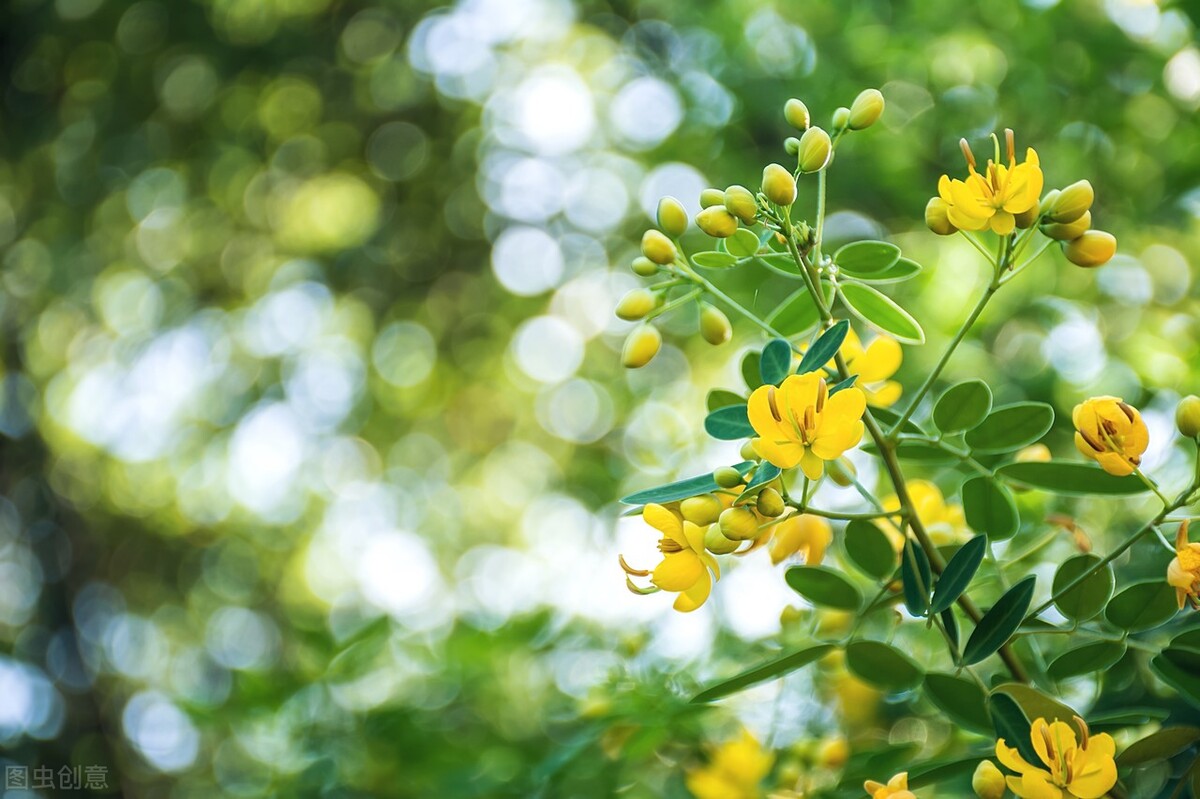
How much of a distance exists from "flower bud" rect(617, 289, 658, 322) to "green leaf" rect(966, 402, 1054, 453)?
0.70 ft

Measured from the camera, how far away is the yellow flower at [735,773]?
2.75ft

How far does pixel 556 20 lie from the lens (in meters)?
2.80

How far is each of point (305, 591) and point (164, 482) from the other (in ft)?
2.03

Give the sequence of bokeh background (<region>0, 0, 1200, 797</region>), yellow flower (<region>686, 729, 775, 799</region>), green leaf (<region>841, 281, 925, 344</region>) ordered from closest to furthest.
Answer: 1. green leaf (<region>841, 281, 925, 344</region>)
2. yellow flower (<region>686, 729, 775, 799</region>)
3. bokeh background (<region>0, 0, 1200, 797</region>)

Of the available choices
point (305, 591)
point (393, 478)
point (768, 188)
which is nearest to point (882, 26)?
point (768, 188)

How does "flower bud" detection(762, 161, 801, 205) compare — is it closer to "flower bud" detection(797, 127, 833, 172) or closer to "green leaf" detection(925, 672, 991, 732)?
"flower bud" detection(797, 127, 833, 172)

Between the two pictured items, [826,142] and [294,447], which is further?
[294,447]

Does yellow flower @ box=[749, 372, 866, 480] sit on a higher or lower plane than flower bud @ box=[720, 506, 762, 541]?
higher

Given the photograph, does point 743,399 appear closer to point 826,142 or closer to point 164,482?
point 826,142

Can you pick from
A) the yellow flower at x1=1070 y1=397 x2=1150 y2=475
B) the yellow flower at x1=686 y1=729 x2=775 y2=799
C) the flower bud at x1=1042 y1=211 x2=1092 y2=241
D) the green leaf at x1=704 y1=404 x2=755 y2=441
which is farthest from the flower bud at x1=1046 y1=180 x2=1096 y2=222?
the yellow flower at x1=686 y1=729 x2=775 y2=799

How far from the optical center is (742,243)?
59 centimetres

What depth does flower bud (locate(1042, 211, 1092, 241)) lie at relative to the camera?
56 centimetres

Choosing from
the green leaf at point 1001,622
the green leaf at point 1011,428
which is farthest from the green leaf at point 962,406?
the green leaf at point 1001,622

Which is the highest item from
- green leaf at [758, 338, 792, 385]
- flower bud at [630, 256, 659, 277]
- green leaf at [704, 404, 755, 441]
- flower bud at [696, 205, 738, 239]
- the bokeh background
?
flower bud at [696, 205, 738, 239]
